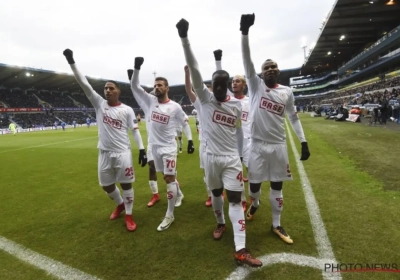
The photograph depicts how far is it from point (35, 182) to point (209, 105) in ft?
22.0

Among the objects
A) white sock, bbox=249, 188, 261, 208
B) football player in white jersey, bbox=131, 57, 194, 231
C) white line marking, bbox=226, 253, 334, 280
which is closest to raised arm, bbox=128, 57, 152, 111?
football player in white jersey, bbox=131, 57, 194, 231

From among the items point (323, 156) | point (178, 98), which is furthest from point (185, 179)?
point (178, 98)

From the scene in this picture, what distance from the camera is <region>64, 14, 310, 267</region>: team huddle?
3203mm

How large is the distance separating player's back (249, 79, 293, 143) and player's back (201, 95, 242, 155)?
51cm

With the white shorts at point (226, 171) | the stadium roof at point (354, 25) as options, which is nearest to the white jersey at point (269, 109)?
the white shorts at point (226, 171)

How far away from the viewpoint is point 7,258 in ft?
11.2

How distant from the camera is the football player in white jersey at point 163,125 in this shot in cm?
443

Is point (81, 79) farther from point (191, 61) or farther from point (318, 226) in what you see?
point (318, 226)

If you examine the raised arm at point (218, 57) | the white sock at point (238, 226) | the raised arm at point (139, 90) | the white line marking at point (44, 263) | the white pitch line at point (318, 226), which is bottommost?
the white pitch line at point (318, 226)

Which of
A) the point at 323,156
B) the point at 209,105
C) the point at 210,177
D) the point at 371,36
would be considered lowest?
the point at 323,156

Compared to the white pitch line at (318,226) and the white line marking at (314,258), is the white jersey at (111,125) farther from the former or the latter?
the white pitch line at (318,226)

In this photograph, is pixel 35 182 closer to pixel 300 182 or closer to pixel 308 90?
pixel 300 182

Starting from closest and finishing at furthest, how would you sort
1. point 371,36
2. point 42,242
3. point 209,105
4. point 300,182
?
point 209,105
point 42,242
point 300,182
point 371,36

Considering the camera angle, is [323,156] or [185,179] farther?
[323,156]
